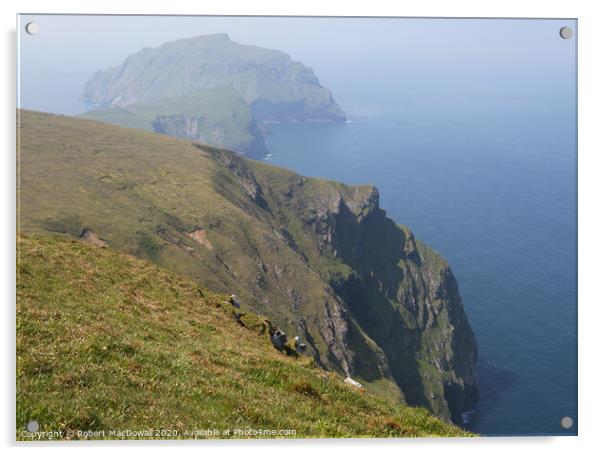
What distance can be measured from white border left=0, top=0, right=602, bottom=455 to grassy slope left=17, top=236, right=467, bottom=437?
2.21 metres

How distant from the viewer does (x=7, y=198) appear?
1808 cm

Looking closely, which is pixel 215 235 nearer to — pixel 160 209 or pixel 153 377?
pixel 160 209

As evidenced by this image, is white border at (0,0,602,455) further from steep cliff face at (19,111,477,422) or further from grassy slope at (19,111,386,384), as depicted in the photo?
grassy slope at (19,111,386,384)

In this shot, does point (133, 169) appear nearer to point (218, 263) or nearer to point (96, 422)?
point (218, 263)

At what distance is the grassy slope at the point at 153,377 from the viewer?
1270 centimetres

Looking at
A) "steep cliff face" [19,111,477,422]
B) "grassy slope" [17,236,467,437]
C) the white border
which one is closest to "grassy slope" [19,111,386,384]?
"steep cliff face" [19,111,477,422]

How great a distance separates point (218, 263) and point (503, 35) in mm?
111488

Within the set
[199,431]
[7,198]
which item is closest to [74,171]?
[7,198]
